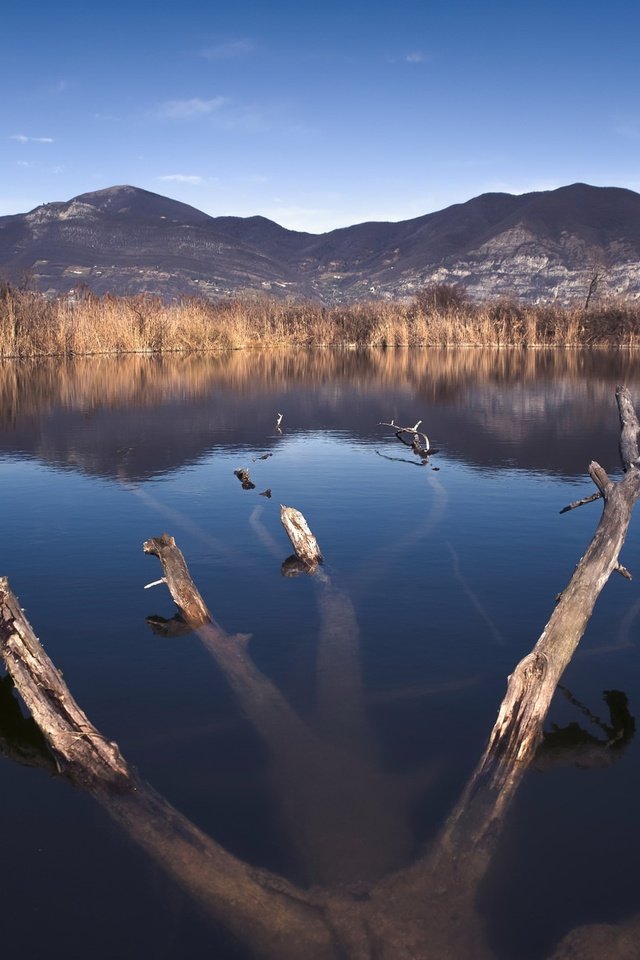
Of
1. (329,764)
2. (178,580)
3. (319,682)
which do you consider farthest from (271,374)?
(329,764)

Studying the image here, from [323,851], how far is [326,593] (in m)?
3.98

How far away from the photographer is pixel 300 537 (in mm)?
9469

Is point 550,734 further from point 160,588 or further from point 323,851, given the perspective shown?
point 160,588

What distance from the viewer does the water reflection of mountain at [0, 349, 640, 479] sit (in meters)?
17.6

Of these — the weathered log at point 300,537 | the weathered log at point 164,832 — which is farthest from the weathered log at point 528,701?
the weathered log at point 300,537

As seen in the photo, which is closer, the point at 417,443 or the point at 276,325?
the point at 417,443

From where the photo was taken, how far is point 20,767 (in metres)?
5.68

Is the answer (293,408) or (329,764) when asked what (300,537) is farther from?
(293,408)

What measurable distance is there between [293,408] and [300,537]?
15924mm

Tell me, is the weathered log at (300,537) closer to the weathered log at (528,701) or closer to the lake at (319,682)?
the lake at (319,682)

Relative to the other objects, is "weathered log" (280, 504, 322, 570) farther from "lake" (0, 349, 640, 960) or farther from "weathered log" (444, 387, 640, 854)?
"weathered log" (444, 387, 640, 854)

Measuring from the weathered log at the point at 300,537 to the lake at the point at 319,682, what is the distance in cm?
37

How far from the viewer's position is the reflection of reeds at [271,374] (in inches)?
1062

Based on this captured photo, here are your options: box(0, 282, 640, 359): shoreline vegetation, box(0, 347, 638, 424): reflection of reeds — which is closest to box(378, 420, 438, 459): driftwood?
box(0, 347, 638, 424): reflection of reeds
